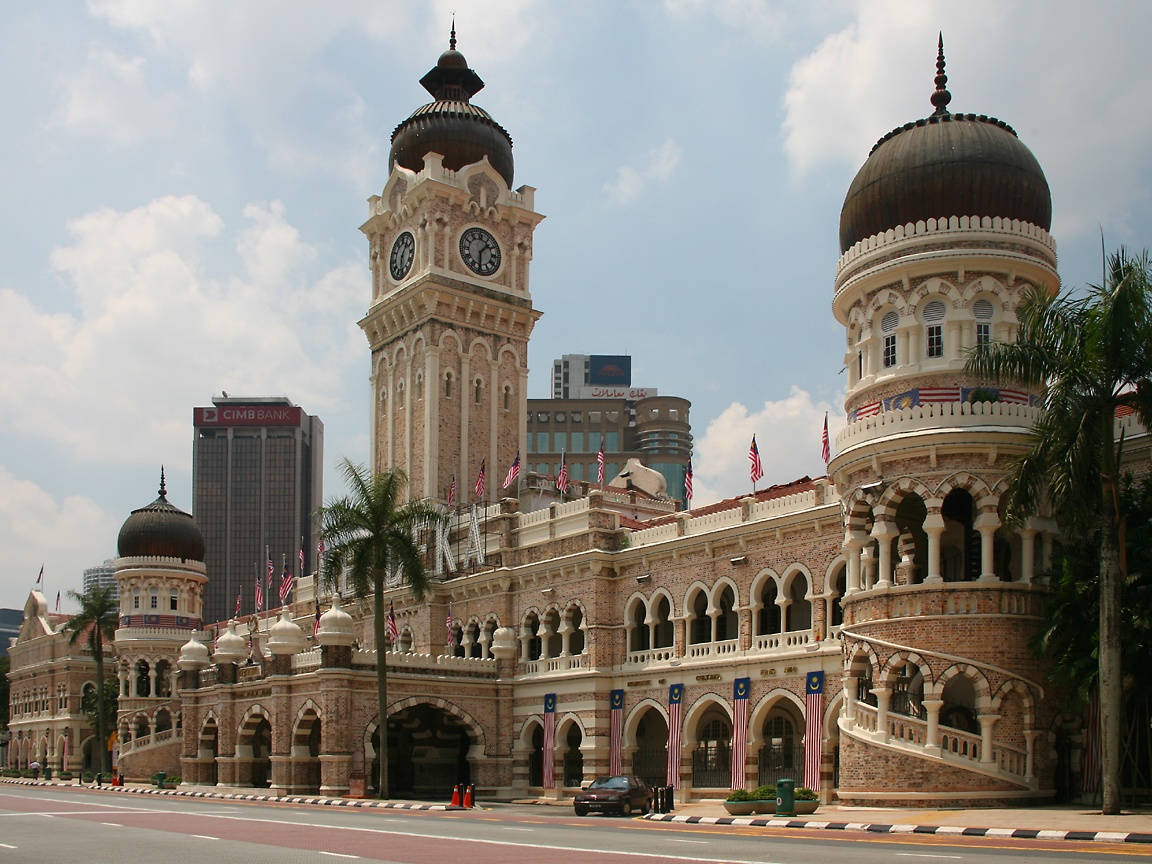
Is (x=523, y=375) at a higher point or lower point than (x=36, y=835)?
higher

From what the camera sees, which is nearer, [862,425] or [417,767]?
[862,425]

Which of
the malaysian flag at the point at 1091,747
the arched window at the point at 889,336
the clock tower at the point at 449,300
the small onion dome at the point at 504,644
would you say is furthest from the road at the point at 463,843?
the clock tower at the point at 449,300

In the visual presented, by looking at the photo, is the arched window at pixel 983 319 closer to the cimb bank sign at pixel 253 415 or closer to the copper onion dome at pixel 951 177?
the copper onion dome at pixel 951 177

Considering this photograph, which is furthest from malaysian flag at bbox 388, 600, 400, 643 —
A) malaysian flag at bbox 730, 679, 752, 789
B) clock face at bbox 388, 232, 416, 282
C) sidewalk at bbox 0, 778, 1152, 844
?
sidewalk at bbox 0, 778, 1152, 844

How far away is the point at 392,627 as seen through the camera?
51.3m

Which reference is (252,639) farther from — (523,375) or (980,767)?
(980,767)

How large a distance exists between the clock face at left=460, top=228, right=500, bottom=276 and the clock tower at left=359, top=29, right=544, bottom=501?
0.06m

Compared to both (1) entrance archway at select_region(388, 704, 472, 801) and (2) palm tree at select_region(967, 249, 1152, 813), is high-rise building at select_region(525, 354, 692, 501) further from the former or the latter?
(2) palm tree at select_region(967, 249, 1152, 813)

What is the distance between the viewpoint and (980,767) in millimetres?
29656

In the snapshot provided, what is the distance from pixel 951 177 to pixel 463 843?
20.9 m

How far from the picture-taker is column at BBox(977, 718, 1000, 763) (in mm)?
29875

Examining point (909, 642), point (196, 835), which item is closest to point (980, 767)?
point (909, 642)

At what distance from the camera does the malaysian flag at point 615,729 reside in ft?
147

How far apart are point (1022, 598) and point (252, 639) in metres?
45.7
